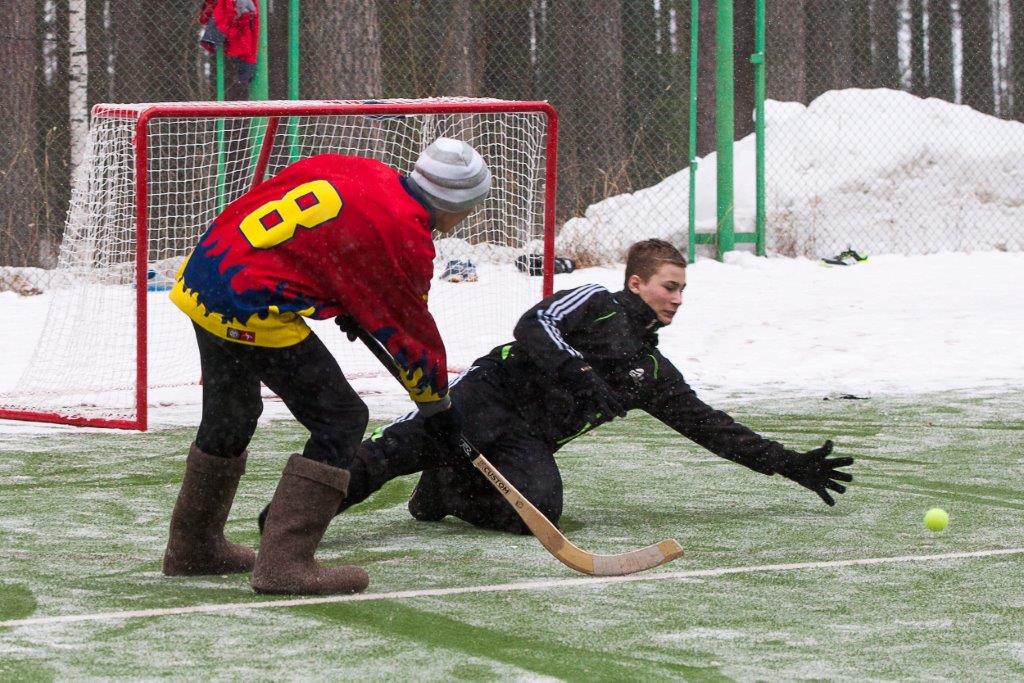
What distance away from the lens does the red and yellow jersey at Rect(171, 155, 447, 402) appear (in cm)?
392

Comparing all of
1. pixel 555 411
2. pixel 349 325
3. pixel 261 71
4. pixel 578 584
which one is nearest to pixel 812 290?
pixel 261 71

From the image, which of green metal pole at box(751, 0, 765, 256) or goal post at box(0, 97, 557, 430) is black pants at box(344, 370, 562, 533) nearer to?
goal post at box(0, 97, 557, 430)

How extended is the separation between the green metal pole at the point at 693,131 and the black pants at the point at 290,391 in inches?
323

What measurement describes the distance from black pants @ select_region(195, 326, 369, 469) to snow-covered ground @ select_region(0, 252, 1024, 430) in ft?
10.8

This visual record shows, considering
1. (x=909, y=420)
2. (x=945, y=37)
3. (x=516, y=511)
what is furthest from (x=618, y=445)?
(x=945, y=37)

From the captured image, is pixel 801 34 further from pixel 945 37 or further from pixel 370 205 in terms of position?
pixel 370 205

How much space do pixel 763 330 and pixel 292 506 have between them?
680 cm

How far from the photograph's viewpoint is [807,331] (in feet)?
34.4

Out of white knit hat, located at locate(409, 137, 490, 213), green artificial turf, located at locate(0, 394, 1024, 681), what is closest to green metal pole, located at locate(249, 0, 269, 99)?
green artificial turf, located at locate(0, 394, 1024, 681)

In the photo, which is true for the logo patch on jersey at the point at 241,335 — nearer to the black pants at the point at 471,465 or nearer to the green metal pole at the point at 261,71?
the black pants at the point at 471,465

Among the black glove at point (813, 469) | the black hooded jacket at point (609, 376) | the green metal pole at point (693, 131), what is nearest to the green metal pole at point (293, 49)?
the green metal pole at point (693, 131)

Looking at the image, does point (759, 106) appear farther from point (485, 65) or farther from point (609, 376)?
point (609, 376)

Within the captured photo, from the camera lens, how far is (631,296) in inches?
208

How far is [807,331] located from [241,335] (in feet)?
22.7
